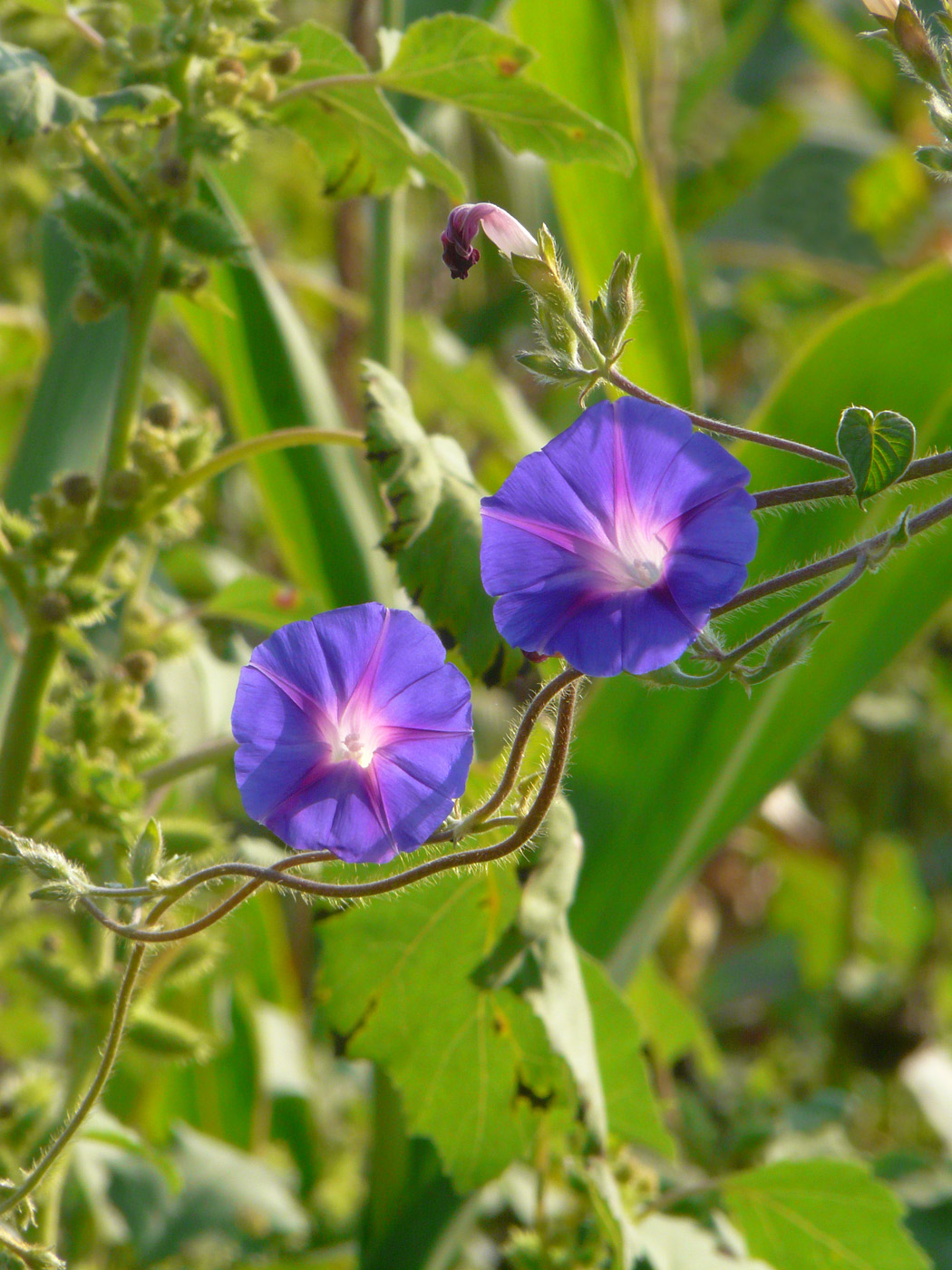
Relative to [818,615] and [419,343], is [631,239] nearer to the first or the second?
[419,343]

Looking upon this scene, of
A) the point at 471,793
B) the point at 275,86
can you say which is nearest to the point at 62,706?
the point at 471,793

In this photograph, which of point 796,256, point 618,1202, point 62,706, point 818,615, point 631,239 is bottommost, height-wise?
point 618,1202

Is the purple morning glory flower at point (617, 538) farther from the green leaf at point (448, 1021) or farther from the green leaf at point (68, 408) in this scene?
the green leaf at point (68, 408)

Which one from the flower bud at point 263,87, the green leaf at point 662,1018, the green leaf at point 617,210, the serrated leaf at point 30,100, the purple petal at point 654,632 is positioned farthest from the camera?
the green leaf at point 617,210

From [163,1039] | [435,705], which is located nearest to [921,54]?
[435,705]

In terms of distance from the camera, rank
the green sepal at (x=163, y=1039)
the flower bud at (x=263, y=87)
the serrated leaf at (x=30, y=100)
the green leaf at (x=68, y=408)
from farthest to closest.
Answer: the green leaf at (x=68, y=408) → the green sepal at (x=163, y=1039) → the flower bud at (x=263, y=87) → the serrated leaf at (x=30, y=100)

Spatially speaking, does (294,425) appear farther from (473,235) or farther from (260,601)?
(473,235)

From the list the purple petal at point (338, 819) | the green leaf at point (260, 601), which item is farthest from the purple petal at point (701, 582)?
the green leaf at point (260, 601)
